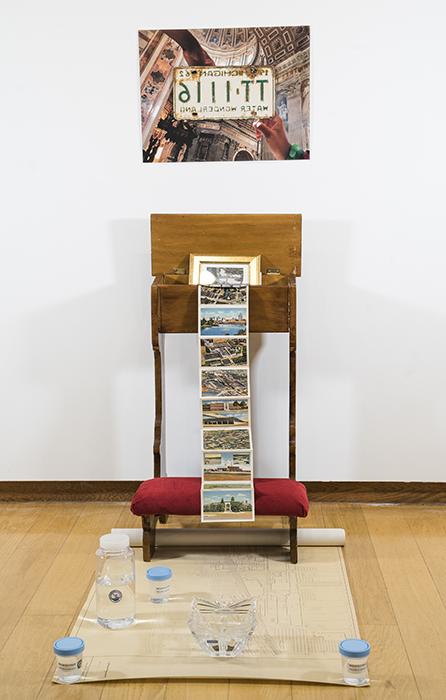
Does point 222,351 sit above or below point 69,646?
above

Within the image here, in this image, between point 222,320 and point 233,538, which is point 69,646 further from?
point 222,320

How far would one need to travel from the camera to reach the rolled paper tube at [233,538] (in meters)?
3.97

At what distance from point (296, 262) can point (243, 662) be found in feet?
5.33

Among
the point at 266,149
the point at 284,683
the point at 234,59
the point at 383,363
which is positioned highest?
the point at 234,59

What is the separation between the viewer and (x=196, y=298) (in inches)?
153

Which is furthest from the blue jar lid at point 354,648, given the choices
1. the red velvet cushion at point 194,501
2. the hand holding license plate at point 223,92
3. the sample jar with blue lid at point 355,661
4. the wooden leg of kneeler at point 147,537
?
the hand holding license plate at point 223,92

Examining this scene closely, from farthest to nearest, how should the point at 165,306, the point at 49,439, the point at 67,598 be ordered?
1. the point at 49,439
2. the point at 165,306
3. the point at 67,598

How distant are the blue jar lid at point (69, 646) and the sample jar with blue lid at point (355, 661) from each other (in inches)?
28.8

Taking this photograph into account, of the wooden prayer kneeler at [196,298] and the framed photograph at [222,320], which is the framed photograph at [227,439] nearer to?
the wooden prayer kneeler at [196,298]

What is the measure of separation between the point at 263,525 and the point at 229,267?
1.07 metres

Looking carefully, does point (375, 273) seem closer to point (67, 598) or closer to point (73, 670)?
point (67, 598)

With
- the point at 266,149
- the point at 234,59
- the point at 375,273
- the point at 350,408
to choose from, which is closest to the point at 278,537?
the point at 350,408

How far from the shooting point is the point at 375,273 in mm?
4406

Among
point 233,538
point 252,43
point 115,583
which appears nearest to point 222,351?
point 233,538
